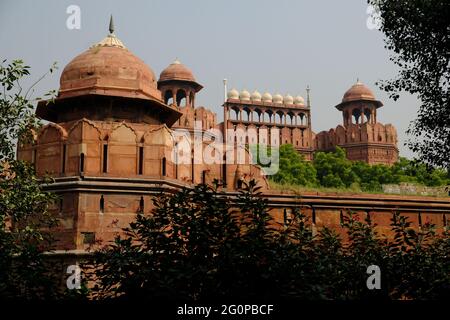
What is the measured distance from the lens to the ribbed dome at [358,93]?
2211 inches

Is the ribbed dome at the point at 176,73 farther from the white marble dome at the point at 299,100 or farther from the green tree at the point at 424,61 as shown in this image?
the green tree at the point at 424,61

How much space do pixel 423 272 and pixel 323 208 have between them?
5.95 meters

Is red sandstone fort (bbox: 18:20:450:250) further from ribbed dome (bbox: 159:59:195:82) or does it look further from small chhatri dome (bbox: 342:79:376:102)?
small chhatri dome (bbox: 342:79:376:102)

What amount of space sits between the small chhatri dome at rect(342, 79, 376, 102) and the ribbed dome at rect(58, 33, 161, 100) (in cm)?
4365

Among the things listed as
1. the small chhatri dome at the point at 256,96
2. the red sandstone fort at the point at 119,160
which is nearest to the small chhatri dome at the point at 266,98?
the small chhatri dome at the point at 256,96

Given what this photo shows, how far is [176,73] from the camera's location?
46.6 meters

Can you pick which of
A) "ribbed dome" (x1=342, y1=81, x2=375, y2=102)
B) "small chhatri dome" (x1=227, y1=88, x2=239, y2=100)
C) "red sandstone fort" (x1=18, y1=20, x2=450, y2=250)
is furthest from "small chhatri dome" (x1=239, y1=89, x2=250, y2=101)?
"red sandstone fort" (x1=18, y1=20, x2=450, y2=250)

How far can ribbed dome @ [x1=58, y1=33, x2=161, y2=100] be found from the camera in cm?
1372

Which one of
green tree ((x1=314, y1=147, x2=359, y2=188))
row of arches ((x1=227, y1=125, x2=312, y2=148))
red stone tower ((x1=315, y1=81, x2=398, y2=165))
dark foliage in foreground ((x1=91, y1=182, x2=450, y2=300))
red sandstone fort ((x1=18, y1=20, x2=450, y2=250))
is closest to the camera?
dark foliage in foreground ((x1=91, y1=182, x2=450, y2=300))

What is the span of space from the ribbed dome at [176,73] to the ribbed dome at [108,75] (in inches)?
1254

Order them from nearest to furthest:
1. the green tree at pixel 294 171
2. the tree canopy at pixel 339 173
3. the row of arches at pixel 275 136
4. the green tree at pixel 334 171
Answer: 1. the green tree at pixel 294 171
2. the tree canopy at pixel 339 173
3. the green tree at pixel 334 171
4. the row of arches at pixel 275 136

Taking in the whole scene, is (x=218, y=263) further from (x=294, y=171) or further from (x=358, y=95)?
(x=358, y=95)

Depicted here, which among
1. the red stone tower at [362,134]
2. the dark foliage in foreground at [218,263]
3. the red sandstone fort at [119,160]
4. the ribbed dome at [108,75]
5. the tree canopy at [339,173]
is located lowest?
the dark foliage in foreground at [218,263]

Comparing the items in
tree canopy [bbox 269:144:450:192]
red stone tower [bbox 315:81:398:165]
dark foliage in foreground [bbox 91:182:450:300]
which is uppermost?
red stone tower [bbox 315:81:398:165]
